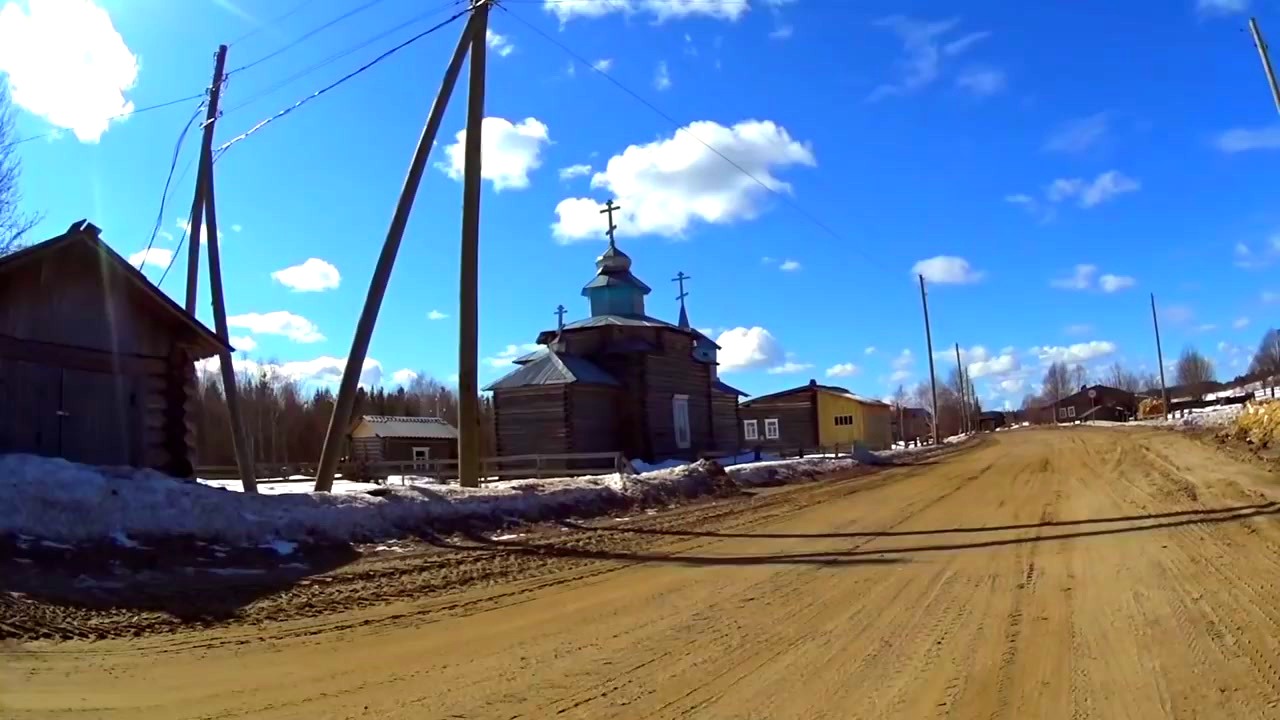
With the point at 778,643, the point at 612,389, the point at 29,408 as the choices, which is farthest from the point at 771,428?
the point at 778,643

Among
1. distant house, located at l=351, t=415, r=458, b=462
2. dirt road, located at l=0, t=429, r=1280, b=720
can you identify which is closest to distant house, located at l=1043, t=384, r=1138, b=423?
distant house, located at l=351, t=415, r=458, b=462

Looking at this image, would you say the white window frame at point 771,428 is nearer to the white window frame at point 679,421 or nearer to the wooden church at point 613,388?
the wooden church at point 613,388

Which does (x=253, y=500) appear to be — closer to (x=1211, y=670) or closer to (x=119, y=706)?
(x=119, y=706)

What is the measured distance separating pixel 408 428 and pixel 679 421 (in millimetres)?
22100

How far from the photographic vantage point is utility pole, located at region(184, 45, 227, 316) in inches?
870

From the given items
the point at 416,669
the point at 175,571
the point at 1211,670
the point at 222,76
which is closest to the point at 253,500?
the point at 175,571

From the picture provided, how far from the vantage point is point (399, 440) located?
5441 centimetres

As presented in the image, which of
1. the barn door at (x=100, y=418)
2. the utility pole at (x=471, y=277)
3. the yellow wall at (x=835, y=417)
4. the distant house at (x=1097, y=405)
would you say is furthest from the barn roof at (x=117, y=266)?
the distant house at (x=1097, y=405)

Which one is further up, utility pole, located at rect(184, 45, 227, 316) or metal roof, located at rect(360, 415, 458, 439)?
utility pole, located at rect(184, 45, 227, 316)

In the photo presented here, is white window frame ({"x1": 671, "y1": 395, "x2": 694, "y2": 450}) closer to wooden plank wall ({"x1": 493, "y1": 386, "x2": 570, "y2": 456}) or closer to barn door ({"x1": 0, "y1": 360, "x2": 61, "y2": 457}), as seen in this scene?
wooden plank wall ({"x1": 493, "y1": 386, "x2": 570, "y2": 456})

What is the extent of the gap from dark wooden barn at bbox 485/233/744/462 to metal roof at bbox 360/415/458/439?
17.0 metres

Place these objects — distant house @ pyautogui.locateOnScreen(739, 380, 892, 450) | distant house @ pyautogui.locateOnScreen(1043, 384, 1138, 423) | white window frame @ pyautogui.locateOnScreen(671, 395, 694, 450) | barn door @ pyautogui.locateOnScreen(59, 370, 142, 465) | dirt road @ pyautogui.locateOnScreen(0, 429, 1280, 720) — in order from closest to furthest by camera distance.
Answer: dirt road @ pyautogui.locateOnScreen(0, 429, 1280, 720) → barn door @ pyautogui.locateOnScreen(59, 370, 142, 465) → white window frame @ pyautogui.locateOnScreen(671, 395, 694, 450) → distant house @ pyautogui.locateOnScreen(739, 380, 892, 450) → distant house @ pyautogui.locateOnScreen(1043, 384, 1138, 423)

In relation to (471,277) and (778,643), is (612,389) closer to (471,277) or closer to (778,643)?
(471,277)

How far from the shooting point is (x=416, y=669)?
6371mm
